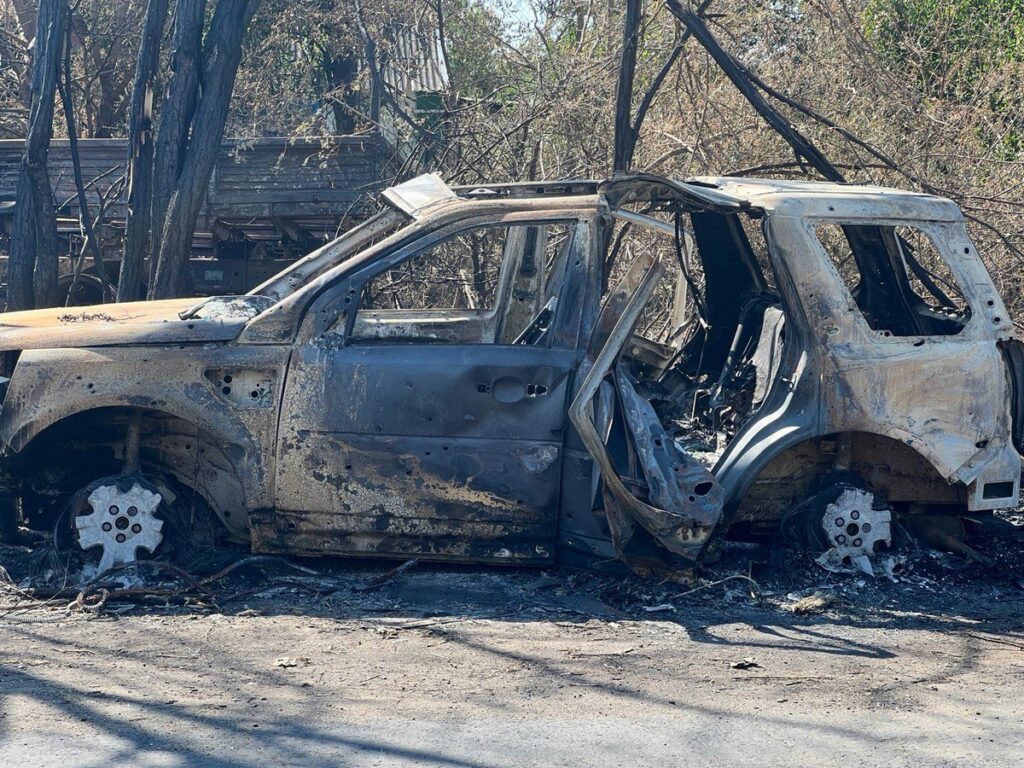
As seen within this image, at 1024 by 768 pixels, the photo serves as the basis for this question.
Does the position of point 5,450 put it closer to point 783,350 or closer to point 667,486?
point 667,486

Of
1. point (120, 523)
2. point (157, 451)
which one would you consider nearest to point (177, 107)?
point (157, 451)

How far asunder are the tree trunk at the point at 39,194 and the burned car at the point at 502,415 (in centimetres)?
334

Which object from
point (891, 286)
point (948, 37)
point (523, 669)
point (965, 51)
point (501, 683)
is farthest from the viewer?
point (948, 37)

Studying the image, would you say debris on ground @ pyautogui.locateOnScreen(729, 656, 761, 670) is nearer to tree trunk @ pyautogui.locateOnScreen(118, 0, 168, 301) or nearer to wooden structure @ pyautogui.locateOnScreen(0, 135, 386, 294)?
tree trunk @ pyautogui.locateOnScreen(118, 0, 168, 301)

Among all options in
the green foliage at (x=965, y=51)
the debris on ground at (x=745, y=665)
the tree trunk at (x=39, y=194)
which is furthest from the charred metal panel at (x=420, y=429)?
the green foliage at (x=965, y=51)

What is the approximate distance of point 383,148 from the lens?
11375 mm

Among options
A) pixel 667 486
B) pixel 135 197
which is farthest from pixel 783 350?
pixel 135 197

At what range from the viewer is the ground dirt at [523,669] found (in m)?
3.63

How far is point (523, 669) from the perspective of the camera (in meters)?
4.36

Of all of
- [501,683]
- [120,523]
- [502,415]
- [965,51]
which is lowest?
[501,683]

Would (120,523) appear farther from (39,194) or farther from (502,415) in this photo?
(39,194)

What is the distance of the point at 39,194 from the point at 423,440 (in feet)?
16.7

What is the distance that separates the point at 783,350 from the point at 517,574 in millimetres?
1675

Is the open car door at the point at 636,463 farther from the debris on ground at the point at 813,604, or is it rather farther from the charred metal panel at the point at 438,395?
the debris on ground at the point at 813,604
